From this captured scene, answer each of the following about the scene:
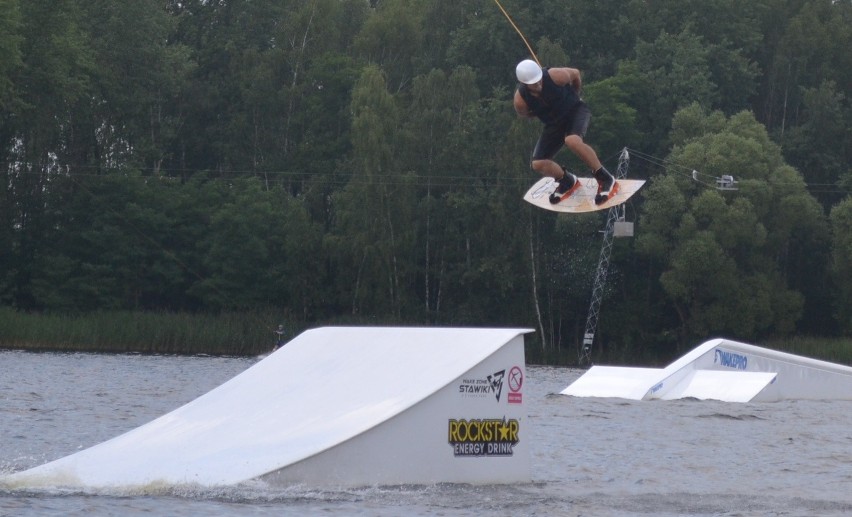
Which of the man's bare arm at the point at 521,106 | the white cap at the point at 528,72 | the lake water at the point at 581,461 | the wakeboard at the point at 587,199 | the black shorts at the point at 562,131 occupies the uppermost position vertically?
the white cap at the point at 528,72

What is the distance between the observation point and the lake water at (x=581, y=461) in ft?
34.8

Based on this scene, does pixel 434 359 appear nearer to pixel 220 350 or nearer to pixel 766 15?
pixel 220 350

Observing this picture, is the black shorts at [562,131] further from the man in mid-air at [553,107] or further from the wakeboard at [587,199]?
the wakeboard at [587,199]

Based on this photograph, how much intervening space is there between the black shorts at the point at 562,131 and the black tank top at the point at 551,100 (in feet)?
0.20

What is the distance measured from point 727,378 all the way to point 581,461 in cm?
1118

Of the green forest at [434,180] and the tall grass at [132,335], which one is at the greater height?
the green forest at [434,180]

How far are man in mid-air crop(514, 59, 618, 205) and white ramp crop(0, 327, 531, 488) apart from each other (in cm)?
232

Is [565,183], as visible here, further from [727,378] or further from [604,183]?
[727,378]

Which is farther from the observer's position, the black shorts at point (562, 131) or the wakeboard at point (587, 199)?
the wakeboard at point (587, 199)

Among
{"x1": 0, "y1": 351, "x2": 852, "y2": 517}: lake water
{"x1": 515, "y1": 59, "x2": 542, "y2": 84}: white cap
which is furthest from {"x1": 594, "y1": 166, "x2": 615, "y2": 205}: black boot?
{"x1": 0, "y1": 351, "x2": 852, "y2": 517}: lake water

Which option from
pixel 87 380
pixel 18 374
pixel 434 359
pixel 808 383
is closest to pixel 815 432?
pixel 808 383

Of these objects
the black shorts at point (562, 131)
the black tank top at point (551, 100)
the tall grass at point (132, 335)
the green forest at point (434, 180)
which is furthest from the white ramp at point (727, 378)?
the green forest at point (434, 180)

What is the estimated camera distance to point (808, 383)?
2622 cm

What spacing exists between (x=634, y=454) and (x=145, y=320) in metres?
37.3
